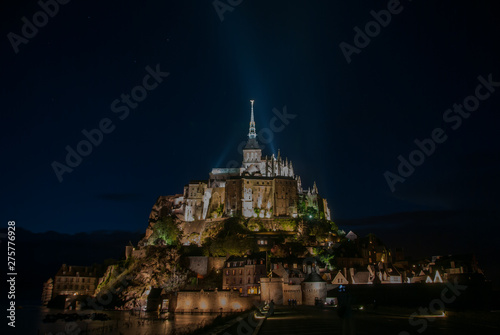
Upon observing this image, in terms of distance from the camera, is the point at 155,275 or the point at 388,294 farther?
the point at 155,275

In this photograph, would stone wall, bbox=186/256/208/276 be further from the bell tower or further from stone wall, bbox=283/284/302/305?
the bell tower

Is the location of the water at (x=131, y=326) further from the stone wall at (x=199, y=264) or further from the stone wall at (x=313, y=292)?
the stone wall at (x=199, y=264)

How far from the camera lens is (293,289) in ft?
171

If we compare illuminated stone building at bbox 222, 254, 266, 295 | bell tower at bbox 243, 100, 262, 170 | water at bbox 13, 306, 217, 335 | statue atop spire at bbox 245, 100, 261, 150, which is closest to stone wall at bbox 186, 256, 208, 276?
illuminated stone building at bbox 222, 254, 266, 295

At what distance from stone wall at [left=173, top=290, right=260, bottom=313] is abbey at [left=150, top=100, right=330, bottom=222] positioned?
37862mm

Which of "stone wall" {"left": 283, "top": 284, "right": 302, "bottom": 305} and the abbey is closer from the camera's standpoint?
"stone wall" {"left": 283, "top": 284, "right": 302, "bottom": 305}

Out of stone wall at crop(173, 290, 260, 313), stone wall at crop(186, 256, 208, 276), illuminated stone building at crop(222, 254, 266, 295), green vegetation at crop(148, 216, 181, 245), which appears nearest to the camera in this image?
stone wall at crop(173, 290, 260, 313)

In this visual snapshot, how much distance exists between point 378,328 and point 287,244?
48.4 metres

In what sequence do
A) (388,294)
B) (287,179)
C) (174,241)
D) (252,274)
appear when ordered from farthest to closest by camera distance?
(287,179), (174,241), (252,274), (388,294)

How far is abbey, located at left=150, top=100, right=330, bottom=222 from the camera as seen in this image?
289ft

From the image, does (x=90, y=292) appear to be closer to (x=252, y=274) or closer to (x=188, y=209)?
(x=188, y=209)

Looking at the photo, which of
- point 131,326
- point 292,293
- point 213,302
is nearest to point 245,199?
point 292,293

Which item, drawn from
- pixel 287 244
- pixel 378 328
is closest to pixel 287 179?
pixel 287 244

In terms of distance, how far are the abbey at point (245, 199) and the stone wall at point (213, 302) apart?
3786 centimetres
